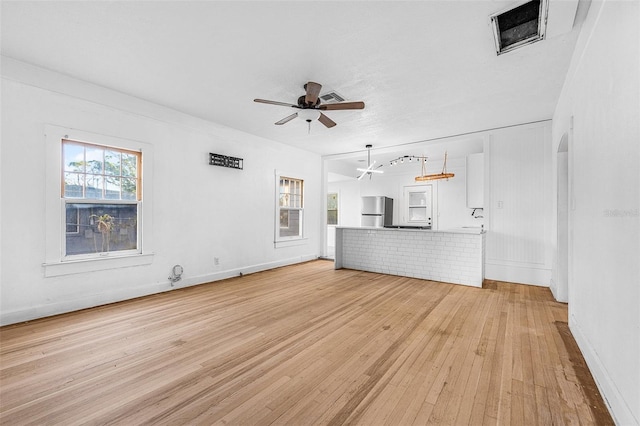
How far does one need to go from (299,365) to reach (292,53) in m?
2.82

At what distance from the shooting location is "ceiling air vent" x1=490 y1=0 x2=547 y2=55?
85.1 inches

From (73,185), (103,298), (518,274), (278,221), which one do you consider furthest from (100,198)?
(518,274)

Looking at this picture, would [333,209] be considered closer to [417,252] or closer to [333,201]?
[333,201]

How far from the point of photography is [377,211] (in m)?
8.70

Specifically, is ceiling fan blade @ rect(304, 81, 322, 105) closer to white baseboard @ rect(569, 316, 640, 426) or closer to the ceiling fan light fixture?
the ceiling fan light fixture

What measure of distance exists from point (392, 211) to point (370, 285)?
15.6 feet

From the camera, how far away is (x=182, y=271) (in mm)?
4438

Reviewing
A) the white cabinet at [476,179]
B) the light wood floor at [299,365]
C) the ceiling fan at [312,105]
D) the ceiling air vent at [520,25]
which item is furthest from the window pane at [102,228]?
the white cabinet at [476,179]

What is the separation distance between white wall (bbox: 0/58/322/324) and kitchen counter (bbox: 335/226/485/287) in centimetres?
140

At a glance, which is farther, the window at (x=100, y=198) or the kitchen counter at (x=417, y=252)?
the kitchen counter at (x=417, y=252)

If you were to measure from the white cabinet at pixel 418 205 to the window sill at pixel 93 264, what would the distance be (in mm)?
7035

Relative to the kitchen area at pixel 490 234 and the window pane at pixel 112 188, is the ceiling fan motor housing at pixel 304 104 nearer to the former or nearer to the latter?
the window pane at pixel 112 188

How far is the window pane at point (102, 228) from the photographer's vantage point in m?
3.44

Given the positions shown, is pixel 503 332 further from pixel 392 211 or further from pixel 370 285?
pixel 392 211
